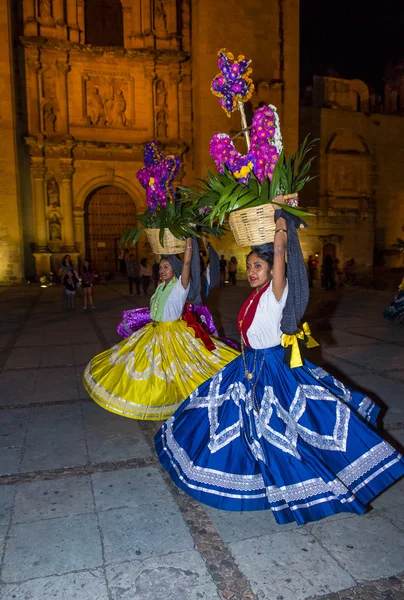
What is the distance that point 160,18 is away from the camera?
72.4 feet

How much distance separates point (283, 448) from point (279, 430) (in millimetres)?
112

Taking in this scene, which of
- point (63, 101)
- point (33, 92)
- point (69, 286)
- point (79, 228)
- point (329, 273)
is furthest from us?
point (79, 228)

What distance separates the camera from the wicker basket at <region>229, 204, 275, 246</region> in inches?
118

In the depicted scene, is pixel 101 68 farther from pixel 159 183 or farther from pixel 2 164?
pixel 159 183

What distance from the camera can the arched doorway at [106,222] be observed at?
74.6 ft

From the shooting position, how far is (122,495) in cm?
319

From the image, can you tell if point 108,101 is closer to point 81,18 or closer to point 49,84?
point 49,84

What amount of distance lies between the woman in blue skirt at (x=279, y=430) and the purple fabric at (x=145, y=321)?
85.2 inches

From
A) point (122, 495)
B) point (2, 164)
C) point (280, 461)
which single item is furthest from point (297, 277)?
point (2, 164)

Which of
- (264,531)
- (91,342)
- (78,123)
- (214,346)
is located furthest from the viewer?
(78,123)

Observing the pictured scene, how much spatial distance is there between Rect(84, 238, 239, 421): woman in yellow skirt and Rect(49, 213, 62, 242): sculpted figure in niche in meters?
17.7

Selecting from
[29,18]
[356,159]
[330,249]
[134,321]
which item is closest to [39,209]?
[29,18]

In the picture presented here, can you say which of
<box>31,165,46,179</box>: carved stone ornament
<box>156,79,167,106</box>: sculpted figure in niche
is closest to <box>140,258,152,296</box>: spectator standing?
<box>31,165,46,179</box>: carved stone ornament

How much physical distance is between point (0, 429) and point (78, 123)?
66.4ft
